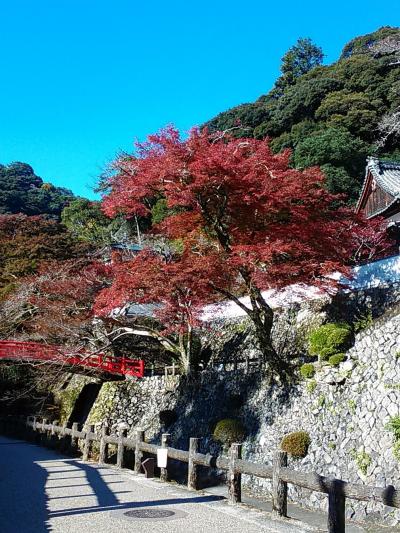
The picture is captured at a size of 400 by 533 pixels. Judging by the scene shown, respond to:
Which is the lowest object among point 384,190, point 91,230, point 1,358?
point 1,358

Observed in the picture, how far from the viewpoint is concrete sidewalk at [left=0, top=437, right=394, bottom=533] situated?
6691 mm

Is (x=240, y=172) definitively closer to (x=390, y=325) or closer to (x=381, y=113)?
(x=390, y=325)

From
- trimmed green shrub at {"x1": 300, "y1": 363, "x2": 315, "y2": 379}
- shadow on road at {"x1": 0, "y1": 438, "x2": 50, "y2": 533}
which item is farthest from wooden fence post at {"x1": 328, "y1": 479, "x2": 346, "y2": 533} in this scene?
trimmed green shrub at {"x1": 300, "y1": 363, "x2": 315, "y2": 379}

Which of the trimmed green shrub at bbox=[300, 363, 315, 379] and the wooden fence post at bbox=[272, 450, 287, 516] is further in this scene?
the trimmed green shrub at bbox=[300, 363, 315, 379]

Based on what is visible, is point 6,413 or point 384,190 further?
point 6,413

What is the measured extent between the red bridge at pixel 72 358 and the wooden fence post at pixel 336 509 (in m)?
13.6

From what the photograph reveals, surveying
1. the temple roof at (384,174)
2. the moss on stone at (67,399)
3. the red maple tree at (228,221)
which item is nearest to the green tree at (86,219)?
the moss on stone at (67,399)

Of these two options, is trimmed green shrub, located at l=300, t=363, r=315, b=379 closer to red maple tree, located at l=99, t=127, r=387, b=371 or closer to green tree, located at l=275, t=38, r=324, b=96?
red maple tree, located at l=99, t=127, r=387, b=371

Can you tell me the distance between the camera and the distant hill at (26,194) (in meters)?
61.7

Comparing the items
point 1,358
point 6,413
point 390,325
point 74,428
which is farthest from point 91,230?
point 390,325

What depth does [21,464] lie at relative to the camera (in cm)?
1387

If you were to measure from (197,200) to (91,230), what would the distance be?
1339 inches

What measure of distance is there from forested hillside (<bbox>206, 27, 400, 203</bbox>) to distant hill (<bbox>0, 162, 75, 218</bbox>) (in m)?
25.1

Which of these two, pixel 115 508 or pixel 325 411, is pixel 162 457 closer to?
pixel 115 508
